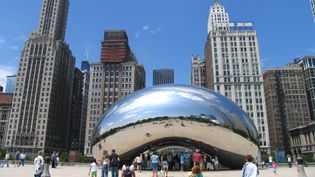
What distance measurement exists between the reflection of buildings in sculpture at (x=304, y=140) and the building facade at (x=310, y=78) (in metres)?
41.9

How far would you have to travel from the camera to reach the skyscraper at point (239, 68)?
10369cm

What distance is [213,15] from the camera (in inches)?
5536

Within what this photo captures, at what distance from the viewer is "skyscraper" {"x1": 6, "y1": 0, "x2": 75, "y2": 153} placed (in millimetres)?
108812

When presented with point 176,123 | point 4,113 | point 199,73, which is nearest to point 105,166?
point 176,123

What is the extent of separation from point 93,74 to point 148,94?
361ft

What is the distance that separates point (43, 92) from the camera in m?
113

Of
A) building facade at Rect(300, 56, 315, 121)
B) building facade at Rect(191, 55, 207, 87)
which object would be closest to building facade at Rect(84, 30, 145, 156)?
building facade at Rect(191, 55, 207, 87)

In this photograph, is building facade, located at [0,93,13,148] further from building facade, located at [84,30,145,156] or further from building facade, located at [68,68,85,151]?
building facade, located at [84,30,145,156]

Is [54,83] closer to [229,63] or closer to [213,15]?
[229,63]

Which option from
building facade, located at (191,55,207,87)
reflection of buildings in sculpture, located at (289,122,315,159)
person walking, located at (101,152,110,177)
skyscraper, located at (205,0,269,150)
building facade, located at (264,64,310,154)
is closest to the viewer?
person walking, located at (101,152,110,177)

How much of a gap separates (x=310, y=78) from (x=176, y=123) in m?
149

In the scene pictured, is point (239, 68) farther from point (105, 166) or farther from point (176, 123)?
point (105, 166)

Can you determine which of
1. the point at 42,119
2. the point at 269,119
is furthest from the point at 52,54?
the point at 269,119

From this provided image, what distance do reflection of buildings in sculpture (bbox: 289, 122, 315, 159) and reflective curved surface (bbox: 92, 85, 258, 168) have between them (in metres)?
88.3
